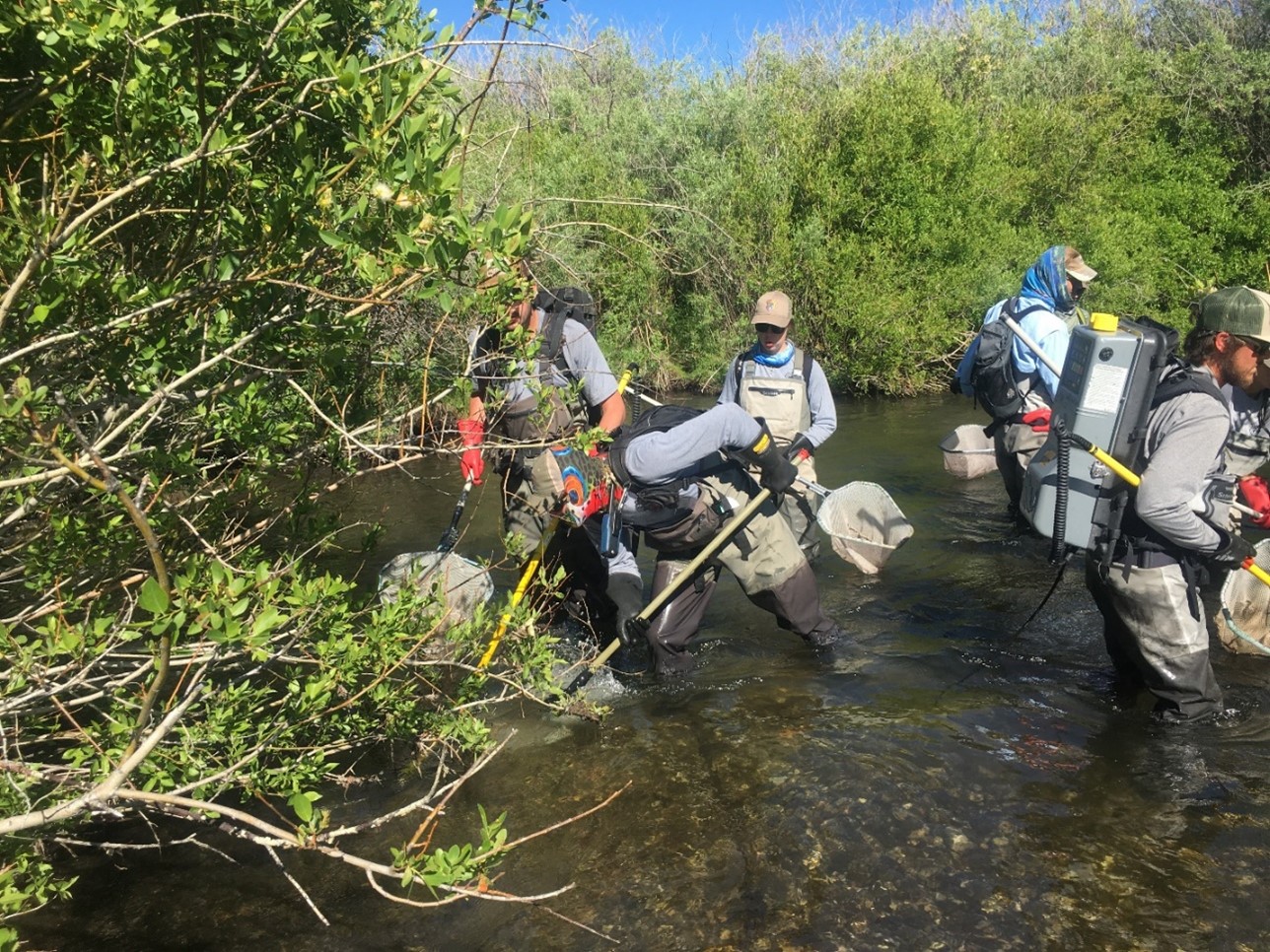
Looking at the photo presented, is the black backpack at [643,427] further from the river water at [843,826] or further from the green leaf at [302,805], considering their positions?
the green leaf at [302,805]

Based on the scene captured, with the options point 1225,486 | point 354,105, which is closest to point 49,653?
point 354,105

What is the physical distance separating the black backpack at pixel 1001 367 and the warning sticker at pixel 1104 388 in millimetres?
2837

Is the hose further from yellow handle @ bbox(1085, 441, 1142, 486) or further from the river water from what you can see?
the river water

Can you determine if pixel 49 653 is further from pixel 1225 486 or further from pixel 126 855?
pixel 1225 486

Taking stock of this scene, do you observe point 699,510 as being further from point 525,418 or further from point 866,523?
point 866,523

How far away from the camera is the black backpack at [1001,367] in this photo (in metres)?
6.95

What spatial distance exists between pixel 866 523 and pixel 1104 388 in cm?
320

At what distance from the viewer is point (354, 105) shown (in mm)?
2473

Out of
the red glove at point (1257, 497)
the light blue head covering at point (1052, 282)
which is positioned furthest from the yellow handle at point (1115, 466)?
the light blue head covering at point (1052, 282)

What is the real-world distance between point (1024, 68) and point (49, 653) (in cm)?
2376

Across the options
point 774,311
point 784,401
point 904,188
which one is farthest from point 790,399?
point 904,188

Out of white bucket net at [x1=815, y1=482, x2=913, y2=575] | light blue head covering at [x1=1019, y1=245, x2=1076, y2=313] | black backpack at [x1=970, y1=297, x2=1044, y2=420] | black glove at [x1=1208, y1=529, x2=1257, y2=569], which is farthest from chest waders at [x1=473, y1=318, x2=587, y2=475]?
light blue head covering at [x1=1019, y1=245, x2=1076, y2=313]

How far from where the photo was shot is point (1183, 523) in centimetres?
390

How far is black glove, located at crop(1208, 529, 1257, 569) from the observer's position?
406cm
